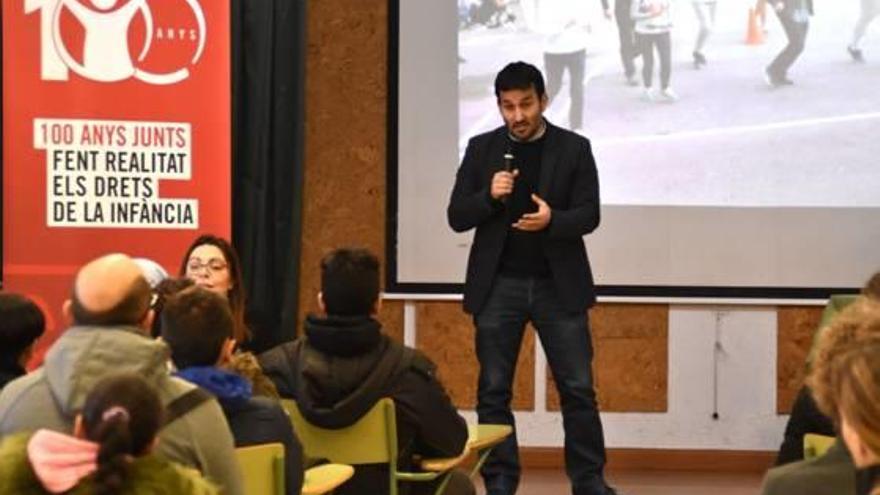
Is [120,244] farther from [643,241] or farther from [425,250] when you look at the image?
[643,241]

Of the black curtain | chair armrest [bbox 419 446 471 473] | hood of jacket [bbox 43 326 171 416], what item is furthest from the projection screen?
hood of jacket [bbox 43 326 171 416]

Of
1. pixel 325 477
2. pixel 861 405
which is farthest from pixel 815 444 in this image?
pixel 861 405

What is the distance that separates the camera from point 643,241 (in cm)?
645

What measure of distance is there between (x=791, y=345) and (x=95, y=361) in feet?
14.2

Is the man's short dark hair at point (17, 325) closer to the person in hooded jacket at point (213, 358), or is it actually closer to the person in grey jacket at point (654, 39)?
the person in hooded jacket at point (213, 358)

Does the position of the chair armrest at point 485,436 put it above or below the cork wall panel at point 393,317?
below

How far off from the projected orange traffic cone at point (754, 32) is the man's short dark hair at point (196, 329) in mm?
3839

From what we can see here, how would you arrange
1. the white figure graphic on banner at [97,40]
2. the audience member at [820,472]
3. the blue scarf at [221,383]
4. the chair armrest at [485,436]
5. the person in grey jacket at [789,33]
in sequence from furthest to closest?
the person in grey jacket at [789,33]
the white figure graphic on banner at [97,40]
the chair armrest at [485,436]
the blue scarf at [221,383]
the audience member at [820,472]

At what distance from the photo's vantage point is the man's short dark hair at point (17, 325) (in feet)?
11.5

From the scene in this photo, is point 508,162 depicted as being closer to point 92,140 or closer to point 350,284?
point 350,284

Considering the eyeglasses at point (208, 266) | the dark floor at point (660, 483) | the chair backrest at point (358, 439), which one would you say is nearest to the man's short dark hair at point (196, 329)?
the chair backrest at point (358, 439)

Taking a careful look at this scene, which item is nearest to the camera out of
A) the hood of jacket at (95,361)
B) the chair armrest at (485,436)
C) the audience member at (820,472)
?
the audience member at (820,472)

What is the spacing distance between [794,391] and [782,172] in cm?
91

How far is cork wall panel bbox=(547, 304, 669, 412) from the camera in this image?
21.4 feet
